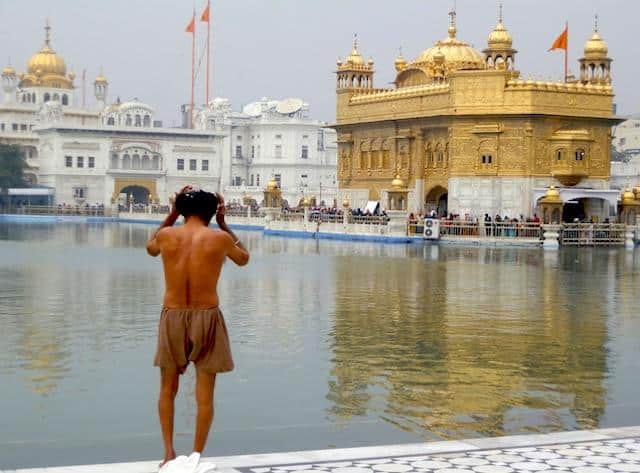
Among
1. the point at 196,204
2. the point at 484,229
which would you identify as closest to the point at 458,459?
the point at 196,204

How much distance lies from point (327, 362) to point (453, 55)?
42275mm

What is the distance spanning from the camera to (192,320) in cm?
693

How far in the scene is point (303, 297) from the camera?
19.6 metres

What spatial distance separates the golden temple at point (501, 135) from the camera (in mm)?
45781

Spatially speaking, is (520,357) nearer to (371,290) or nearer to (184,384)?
(184,384)

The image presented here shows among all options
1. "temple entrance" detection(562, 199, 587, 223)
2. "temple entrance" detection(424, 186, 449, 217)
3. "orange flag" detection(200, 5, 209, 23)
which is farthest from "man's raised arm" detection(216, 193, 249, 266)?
"orange flag" detection(200, 5, 209, 23)

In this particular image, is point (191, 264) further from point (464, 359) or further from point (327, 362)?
point (464, 359)

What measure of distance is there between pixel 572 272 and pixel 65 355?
17.0 m

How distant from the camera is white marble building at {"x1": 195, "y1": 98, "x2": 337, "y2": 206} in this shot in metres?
99.3

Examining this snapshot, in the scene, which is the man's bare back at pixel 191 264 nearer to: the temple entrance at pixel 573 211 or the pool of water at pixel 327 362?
the pool of water at pixel 327 362

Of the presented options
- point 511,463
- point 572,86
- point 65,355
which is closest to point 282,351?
point 65,355

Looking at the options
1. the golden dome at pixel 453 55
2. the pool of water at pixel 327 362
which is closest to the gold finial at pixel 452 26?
the golden dome at pixel 453 55

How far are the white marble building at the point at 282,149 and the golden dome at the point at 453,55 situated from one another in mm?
42216

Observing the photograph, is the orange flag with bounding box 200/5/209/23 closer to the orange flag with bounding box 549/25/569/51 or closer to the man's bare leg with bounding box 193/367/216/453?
the orange flag with bounding box 549/25/569/51
